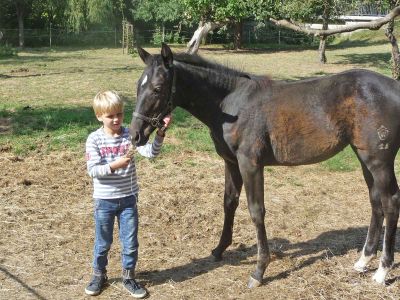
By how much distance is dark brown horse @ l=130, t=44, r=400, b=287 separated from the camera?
3.96 m

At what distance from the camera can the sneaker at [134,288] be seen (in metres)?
3.85

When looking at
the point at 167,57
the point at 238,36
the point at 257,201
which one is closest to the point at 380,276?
the point at 257,201

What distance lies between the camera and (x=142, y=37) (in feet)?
120

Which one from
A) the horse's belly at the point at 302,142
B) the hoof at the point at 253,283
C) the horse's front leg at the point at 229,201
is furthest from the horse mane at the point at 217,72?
the hoof at the point at 253,283

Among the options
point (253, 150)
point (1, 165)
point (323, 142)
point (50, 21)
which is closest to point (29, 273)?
point (253, 150)

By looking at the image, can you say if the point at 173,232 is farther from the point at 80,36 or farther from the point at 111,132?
the point at 80,36

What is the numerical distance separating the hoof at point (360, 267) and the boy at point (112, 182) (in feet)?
6.28

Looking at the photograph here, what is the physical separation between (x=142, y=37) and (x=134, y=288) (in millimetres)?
34304

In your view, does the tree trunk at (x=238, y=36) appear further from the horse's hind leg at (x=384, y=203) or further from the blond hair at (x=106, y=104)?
the blond hair at (x=106, y=104)

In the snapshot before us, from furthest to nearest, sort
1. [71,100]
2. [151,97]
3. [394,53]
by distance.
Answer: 1. [394,53]
2. [71,100]
3. [151,97]

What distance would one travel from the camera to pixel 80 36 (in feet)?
114

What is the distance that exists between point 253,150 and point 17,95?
9445 millimetres

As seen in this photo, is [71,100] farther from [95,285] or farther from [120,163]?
[120,163]

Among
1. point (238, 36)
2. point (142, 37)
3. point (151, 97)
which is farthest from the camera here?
point (142, 37)
